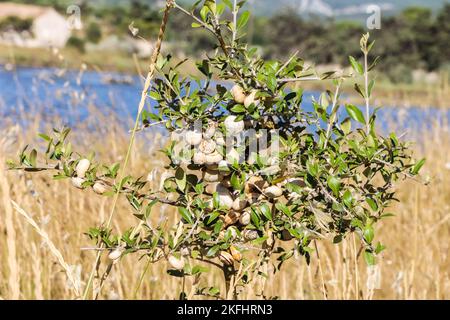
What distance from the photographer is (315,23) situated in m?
23.5

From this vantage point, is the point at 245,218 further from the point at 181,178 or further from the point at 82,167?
the point at 82,167

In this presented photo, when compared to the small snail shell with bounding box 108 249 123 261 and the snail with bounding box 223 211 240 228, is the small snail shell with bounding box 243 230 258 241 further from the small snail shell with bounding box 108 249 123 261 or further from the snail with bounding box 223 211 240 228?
the small snail shell with bounding box 108 249 123 261

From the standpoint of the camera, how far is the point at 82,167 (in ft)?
3.25

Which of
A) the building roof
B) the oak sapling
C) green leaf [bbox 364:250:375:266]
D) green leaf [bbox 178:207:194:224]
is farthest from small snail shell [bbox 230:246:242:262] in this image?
the building roof

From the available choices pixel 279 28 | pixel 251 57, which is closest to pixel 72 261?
pixel 251 57

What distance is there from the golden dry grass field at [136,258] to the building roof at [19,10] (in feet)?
62.0

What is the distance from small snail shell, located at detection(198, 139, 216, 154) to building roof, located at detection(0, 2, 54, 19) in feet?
66.8

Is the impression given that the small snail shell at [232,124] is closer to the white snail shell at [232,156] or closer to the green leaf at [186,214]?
the white snail shell at [232,156]

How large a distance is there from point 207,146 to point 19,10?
23156 millimetres

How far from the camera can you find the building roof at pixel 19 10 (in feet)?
68.7

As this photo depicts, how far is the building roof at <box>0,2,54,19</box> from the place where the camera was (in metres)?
20.9

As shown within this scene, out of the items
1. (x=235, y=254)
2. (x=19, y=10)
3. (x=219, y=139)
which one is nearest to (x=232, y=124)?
(x=219, y=139)
